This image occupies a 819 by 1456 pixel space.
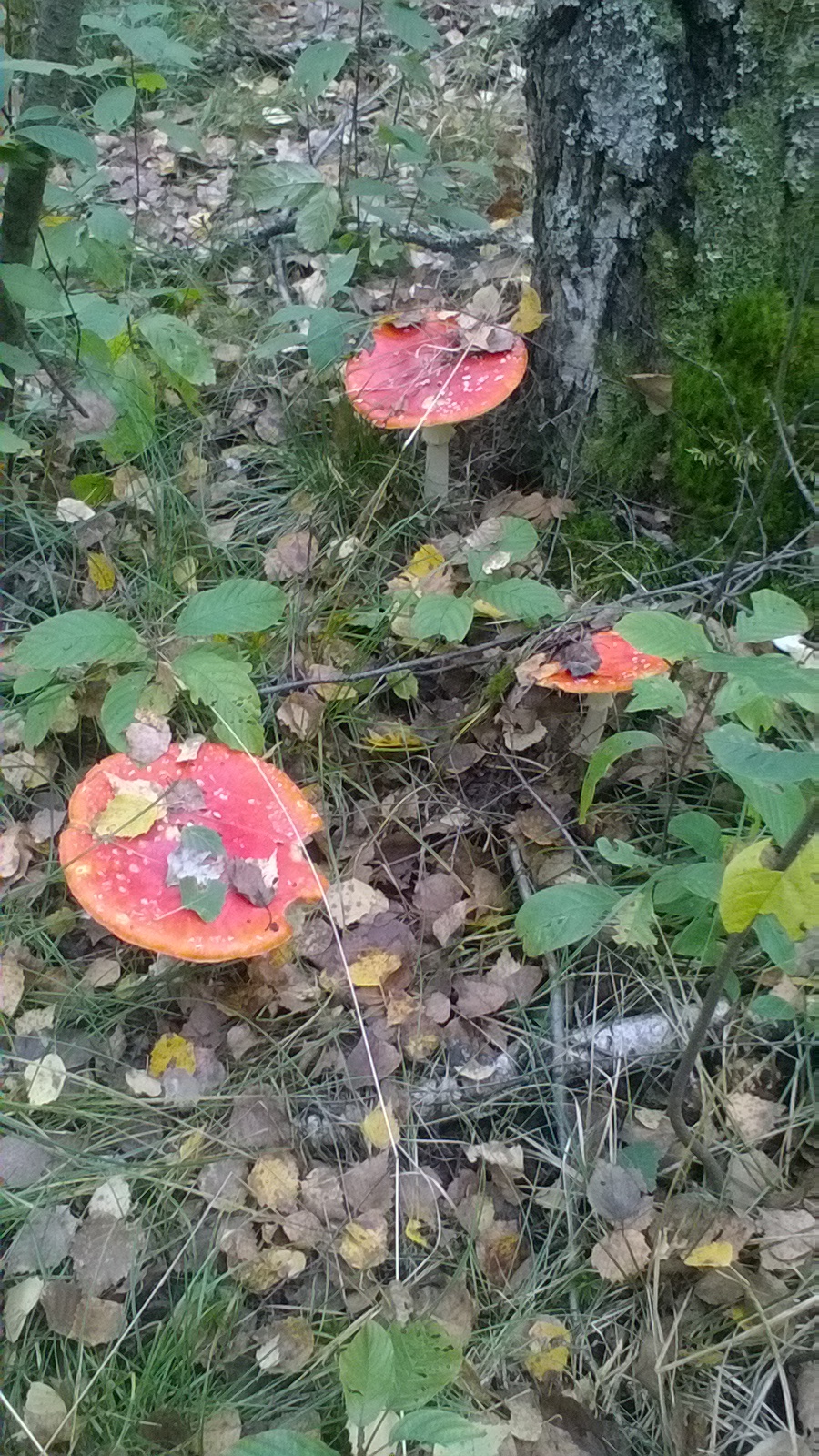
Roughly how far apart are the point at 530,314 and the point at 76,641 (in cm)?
160

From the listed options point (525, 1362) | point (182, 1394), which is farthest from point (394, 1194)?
point (182, 1394)

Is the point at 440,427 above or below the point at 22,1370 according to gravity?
above

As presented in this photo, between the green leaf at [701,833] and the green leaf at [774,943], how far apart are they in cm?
29

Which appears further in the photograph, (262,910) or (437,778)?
(437,778)

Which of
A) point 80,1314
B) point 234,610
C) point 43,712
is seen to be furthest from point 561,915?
point 43,712

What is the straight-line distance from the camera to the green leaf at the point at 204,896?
1.85 m

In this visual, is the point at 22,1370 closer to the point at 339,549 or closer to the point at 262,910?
the point at 262,910

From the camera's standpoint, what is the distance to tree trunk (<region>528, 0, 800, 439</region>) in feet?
7.24

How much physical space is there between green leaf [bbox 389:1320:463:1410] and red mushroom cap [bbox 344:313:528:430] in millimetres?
2006

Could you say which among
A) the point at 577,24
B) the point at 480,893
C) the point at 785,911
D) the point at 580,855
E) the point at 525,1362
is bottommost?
the point at 525,1362

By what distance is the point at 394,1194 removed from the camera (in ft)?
6.05

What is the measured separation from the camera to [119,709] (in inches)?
81.0

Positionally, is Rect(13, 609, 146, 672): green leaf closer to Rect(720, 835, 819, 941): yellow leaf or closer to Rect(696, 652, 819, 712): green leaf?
Rect(696, 652, 819, 712): green leaf

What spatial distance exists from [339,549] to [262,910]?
1.27 meters
